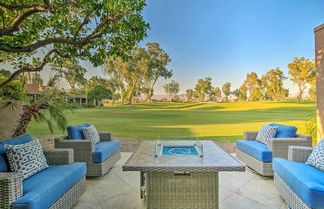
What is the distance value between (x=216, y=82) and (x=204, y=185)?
528 centimetres

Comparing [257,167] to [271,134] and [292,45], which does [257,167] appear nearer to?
[271,134]

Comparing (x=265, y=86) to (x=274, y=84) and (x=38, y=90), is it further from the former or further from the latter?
(x=38, y=90)

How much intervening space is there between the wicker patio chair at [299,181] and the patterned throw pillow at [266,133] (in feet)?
2.49

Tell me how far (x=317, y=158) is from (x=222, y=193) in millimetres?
1105

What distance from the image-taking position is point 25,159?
1727 mm

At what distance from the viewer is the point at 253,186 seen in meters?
2.40

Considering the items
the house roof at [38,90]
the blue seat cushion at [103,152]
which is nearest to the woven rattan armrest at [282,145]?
the blue seat cushion at [103,152]

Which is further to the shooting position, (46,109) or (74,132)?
(46,109)

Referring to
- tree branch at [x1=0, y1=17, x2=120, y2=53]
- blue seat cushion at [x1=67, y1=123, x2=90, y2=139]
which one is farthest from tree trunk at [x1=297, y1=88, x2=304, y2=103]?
blue seat cushion at [x1=67, y1=123, x2=90, y2=139]

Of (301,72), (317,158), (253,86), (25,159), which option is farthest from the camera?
(253,86)

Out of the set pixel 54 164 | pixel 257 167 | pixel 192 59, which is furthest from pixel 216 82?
pixel 54 164

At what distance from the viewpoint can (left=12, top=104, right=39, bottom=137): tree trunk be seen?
9.27ft

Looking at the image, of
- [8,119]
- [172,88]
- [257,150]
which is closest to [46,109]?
[8,119]

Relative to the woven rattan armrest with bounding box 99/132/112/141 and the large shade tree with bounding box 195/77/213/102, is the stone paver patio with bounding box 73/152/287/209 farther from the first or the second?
the large shade tree with bounding box 195/77/213/102
